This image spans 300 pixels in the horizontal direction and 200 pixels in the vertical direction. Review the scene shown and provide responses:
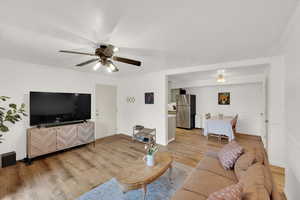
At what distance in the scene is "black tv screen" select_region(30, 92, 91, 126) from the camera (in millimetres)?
3055

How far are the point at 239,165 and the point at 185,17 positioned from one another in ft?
6.38

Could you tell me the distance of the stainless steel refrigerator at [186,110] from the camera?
20.4ft

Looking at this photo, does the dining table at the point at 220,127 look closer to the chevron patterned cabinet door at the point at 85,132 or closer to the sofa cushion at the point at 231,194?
the sofa cushion at the point at 231,194

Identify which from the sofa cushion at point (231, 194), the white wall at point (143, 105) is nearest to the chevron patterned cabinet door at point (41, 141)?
the white wall at point (143, 105)

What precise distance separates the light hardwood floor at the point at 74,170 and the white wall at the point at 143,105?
0.85 metres

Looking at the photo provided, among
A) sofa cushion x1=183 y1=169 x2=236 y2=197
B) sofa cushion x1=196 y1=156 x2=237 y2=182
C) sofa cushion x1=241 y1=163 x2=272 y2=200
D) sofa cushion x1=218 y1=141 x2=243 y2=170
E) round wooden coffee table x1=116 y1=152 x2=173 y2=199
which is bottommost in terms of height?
round wooden coffee table x1=116 y1=152 x2=173 y2=199

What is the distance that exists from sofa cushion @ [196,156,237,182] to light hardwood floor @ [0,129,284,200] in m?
0.83

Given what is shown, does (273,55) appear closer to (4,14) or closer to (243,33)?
(243,33)

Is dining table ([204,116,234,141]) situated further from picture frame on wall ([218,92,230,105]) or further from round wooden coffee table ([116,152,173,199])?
round wooden coffee table ([116,152,173,199])

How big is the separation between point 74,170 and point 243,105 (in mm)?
6309

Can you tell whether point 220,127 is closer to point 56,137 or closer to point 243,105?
point 243,105

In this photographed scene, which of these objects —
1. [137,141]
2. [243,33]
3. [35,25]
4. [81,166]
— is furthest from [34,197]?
[243,33]

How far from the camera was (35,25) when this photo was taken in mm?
1583

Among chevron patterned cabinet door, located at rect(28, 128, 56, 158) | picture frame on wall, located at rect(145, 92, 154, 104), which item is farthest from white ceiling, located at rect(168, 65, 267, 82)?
chevron patterned cabinet door, located at rect(28, 128, 56, 158)
